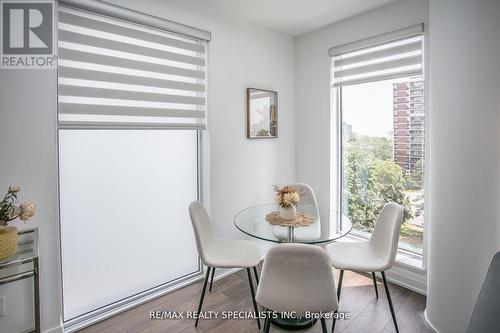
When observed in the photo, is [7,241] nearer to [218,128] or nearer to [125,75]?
[125,75]

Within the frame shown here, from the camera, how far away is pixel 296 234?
2088mm

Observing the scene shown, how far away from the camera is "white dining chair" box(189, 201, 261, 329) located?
2055 millimetres

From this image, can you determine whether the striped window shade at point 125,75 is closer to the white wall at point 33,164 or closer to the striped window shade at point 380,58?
the white wall at point 33,164

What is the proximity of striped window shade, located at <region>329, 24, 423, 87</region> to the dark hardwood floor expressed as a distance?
1.97m

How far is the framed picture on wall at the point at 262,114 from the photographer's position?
3094 millimetres

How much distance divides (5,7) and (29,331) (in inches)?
78.4

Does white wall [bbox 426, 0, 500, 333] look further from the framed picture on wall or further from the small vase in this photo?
the framed picture on wall

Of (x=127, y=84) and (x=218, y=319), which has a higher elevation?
(x=127, y=84)

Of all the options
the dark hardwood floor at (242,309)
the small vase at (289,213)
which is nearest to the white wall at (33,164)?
the dark hardwood floor at (242,309)

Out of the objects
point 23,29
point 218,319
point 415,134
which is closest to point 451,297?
point 415,134

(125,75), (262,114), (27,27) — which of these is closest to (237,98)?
(262,114)

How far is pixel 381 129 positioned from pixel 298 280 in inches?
82.3

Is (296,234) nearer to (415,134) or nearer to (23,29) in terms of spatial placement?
(415,134)

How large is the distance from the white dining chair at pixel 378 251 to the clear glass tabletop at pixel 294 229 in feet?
0.59
